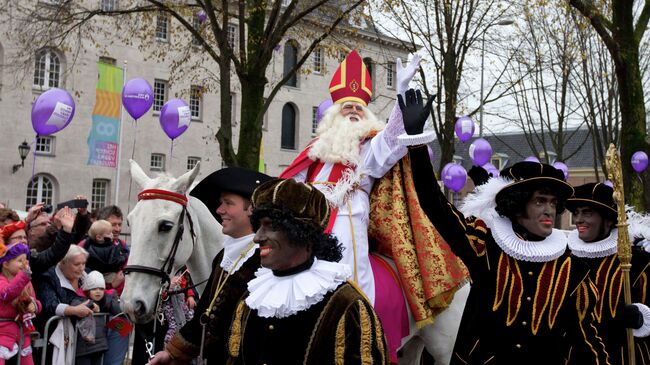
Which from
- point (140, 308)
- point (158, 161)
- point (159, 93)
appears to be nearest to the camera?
point (140, 308)

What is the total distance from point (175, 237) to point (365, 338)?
109 inches

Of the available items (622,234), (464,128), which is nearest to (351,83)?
(622,234)

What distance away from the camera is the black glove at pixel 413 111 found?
5.12 metres

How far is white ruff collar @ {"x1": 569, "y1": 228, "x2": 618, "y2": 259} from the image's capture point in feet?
20.9

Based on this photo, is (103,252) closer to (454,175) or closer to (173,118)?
(173,118)

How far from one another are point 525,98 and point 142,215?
2596 centimetres

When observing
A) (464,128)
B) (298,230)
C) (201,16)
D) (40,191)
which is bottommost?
(40,191)

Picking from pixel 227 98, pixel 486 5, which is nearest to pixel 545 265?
pixel 227 98

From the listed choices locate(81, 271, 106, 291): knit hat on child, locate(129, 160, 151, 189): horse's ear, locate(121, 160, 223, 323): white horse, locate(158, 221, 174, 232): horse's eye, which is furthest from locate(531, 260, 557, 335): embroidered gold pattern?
locate(81, 271, 106, 291): knit hat on child

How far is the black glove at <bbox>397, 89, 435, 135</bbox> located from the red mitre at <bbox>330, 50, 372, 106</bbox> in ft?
4.98

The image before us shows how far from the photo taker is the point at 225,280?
474cm

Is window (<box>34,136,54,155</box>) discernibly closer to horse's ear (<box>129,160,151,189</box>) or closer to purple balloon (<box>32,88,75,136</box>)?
purple balloon (<box>32,88,75,136</box>)

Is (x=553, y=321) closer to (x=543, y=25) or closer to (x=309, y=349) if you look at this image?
(x=309, y=349)

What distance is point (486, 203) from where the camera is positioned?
5535mm
